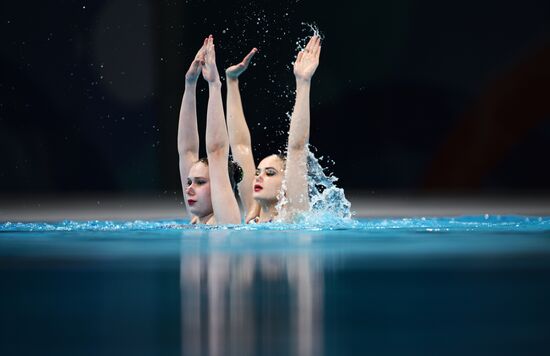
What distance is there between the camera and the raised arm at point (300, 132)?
4520 millimetres

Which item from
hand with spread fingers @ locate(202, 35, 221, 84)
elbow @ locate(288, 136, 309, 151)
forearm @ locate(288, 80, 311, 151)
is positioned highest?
hand with spread fingers @ locate(202, 35, 221, 84)

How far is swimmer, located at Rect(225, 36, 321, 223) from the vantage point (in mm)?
4559

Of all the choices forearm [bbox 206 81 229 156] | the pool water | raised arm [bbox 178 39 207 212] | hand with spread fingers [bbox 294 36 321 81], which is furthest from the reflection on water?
raised arm [bbox 178 39 207 212]

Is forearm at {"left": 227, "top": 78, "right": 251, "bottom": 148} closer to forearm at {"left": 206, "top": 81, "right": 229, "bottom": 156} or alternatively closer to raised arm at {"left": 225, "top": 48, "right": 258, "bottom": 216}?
raised arm at {"left": 225, "top": 48, "right": 258, "bottom": 216}

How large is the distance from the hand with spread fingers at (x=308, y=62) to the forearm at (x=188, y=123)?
47 cm

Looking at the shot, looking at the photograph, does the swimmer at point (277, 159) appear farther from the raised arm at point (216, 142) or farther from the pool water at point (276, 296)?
the pool water at point (276, 296)

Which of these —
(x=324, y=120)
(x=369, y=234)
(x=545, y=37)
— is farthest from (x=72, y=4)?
(x=369, y=234)

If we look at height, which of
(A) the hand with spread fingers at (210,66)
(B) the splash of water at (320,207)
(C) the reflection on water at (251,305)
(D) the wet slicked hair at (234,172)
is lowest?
(C) the reflection on water at (251,305)

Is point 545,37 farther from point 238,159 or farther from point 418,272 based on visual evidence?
point 418,272

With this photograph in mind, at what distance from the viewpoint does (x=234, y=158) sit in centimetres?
510

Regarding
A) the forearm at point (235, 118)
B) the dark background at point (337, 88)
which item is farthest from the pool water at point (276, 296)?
the dark background at point (337, 88)

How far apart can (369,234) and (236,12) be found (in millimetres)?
4311

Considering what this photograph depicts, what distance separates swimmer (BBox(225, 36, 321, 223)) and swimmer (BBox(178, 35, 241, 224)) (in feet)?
0.64

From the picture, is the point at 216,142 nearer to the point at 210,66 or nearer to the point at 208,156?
the point at 208,156
